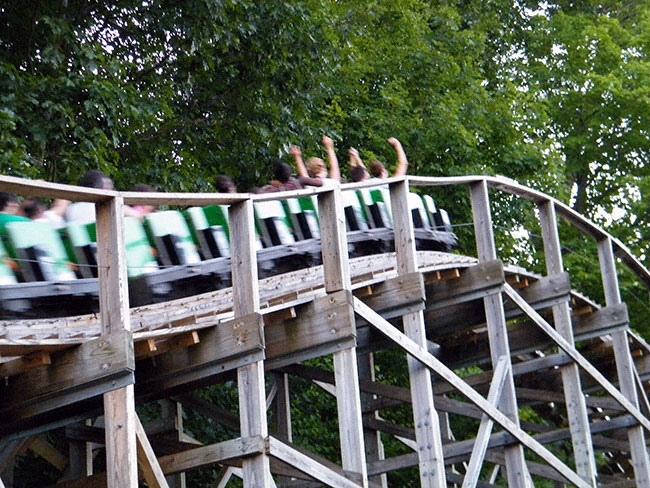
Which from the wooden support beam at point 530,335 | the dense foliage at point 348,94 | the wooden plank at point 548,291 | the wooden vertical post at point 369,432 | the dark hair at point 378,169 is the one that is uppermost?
the dense foliage at point 348,94

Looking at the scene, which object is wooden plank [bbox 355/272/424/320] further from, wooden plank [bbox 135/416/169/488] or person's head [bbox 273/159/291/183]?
wooden plank [bbox 135/416/169/488]

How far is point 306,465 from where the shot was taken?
29.4ft

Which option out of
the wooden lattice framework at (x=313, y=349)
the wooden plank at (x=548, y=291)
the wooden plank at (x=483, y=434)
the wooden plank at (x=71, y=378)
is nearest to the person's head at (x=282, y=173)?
the wooden lattice framework at (x=313, y=349)

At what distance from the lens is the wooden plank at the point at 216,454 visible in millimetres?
8484

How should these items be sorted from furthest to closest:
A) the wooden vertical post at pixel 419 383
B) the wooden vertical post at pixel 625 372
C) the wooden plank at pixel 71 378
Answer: the wooden vertical post at pixel 625 372
the wooden vertical post at pixel 419 383
the wooden plank at pixel 71 378

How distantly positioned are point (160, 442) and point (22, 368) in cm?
379

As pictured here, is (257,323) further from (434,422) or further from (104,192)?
(434,422)

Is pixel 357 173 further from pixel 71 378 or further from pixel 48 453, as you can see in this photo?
pixel 71 378

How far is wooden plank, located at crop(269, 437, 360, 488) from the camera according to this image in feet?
28.2

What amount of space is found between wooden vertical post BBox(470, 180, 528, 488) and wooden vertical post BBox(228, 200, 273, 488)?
13.0 feet

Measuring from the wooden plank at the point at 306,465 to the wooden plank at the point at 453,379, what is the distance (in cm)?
145

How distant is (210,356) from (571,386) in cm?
579

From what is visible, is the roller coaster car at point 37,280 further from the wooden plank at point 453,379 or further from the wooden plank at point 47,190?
the wooden plank at point 453,379

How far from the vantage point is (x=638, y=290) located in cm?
2489
